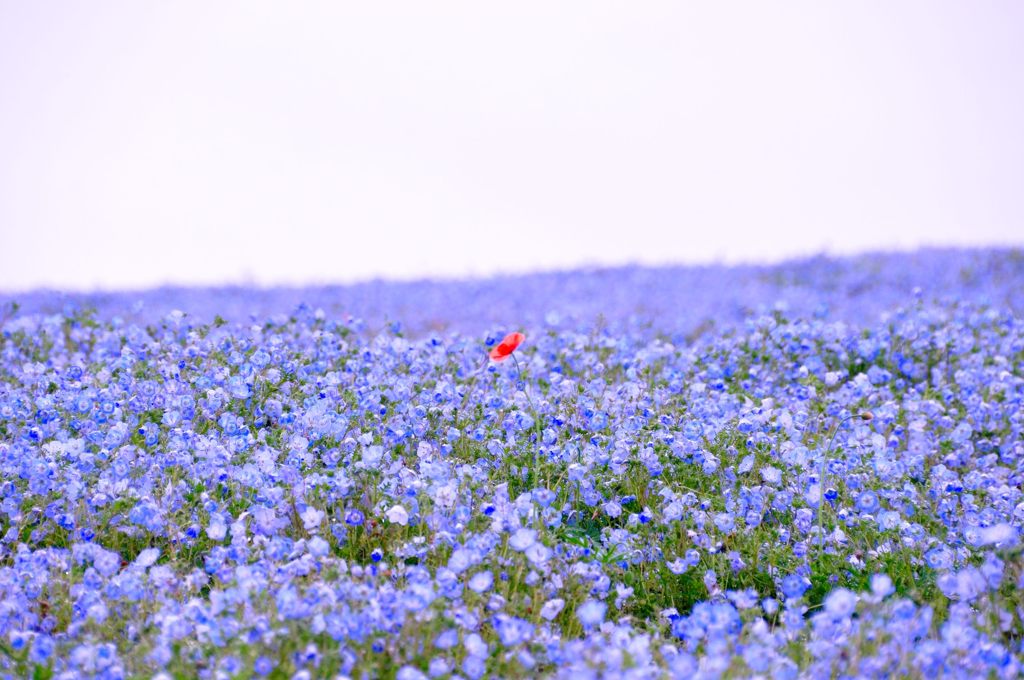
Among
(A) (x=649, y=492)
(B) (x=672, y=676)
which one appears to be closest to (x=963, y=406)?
(A) (x=649, y=492)

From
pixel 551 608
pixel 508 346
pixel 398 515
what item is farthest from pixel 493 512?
pixel 508 346

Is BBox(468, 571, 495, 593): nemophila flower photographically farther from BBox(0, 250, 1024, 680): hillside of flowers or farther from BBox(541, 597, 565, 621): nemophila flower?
BBox(541, 597, 565, 621): nemophila flower

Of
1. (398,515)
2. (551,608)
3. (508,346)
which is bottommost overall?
(551,608)

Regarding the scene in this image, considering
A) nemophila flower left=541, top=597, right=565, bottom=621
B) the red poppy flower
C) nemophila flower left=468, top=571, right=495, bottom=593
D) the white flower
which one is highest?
the red poppy flower

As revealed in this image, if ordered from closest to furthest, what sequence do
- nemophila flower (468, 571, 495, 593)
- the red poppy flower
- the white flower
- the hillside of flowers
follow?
the hillside of flowers → nemophila flower (468, 571, 495, 593) → the white flower → the red poppy flower

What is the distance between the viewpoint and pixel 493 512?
3.32m

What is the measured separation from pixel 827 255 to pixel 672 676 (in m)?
14.3

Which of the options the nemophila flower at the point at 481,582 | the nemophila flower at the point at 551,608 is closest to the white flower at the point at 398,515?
the nemophila flower at the point at 481,582

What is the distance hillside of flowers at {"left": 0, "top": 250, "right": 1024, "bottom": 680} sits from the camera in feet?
8.94

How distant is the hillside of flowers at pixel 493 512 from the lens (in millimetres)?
2725

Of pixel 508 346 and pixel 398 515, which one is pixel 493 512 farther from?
pixel 508 346

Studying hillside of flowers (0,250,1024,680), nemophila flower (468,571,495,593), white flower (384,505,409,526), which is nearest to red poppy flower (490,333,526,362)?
hillside of flowers (0,250,1024,680)

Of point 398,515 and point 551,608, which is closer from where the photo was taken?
point 551,608

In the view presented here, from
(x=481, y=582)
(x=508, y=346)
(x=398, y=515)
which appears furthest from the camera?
(x=508, y=346)
